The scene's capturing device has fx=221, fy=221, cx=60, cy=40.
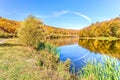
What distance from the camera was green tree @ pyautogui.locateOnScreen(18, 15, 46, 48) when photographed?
34750 millimetres

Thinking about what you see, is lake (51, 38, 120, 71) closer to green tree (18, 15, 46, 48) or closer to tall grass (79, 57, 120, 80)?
tall grass (79, 57, 120, 80)

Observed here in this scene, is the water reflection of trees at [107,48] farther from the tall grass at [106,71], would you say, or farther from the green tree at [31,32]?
the tall grass at [106,71]

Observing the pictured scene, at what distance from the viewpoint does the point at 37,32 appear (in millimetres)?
35062

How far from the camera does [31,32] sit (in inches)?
1369

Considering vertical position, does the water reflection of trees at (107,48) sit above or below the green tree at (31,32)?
below

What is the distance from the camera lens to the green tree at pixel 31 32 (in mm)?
34750

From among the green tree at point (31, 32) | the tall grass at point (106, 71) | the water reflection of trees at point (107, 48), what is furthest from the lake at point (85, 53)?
the green tree at point (31, 32)

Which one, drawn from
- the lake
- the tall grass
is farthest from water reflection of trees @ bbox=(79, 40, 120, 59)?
the tall grass

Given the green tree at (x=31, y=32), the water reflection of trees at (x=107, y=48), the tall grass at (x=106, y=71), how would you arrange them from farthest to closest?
the water reflection of trees at (x=107, y=48) < the green tree at (x=31, y=32) < the tall grass at (x=106, y=71)

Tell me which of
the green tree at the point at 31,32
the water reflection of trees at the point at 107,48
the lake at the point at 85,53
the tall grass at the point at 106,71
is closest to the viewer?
the tall grass at the point at 106,71

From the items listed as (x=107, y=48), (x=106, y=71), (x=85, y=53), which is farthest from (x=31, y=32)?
(x=106, y=71)

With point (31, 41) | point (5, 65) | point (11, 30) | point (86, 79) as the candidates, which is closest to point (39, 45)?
point (31, 41)

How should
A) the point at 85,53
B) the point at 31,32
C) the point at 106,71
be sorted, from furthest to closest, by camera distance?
the point at 85,53 → the point at 31,32 → the point at 106,71

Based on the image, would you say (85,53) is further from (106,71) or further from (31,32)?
(106,71)
